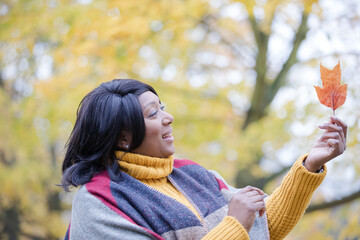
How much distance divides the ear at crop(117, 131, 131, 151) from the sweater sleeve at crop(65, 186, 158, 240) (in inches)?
8.2

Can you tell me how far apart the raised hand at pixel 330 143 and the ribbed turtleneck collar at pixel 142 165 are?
0.52 metres

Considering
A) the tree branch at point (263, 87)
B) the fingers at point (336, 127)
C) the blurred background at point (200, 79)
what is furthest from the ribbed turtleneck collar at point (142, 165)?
the tree branch at point (263, 87)

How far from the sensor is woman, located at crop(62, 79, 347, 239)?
1356 mm

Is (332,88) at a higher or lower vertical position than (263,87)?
higher

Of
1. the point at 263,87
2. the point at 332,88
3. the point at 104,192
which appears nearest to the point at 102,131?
the point at 104,192

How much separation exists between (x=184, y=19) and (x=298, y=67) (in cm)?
128

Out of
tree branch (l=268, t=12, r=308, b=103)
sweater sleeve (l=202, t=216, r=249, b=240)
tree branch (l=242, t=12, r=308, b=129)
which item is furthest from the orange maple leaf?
tree branch (l=242, t=12, r=308, b=129)

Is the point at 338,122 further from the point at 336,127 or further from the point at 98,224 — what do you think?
the point at 98,224

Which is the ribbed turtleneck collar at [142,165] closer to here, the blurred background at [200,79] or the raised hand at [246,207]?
A: the raised hand at [246,207]

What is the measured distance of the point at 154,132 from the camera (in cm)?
154

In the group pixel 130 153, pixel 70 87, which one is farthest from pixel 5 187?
pixel 130 153

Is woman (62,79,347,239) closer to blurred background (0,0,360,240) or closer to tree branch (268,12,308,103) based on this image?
blurred background (0,0,360,240)

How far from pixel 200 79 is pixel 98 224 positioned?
4514mm

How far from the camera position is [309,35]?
3.88 metres
